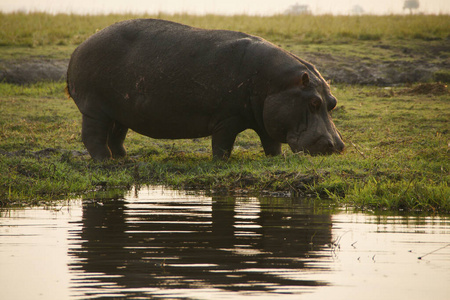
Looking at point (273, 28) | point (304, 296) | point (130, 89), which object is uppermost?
point (273, 28)

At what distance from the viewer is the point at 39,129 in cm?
1127

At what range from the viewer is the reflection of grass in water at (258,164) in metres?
6.75

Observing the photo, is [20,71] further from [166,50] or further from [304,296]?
[304,296]

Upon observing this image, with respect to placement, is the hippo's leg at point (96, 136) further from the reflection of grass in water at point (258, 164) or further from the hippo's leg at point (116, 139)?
the hippo's leg at point (116, 139)

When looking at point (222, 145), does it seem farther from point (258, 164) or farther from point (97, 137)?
point (97, 137)

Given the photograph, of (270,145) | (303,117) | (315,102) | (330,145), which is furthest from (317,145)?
(270,145)

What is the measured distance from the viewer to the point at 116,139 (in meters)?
9.46

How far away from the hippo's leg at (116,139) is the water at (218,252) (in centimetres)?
306

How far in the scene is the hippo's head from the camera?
806 cm

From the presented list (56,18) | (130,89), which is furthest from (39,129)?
(56,18)

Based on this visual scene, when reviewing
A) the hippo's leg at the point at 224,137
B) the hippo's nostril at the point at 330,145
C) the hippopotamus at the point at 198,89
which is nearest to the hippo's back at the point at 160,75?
the hippopotamus at the point at 198,89

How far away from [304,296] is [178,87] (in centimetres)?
517

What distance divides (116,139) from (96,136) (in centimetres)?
53

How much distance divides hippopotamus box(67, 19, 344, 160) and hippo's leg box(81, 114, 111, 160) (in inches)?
0.5
